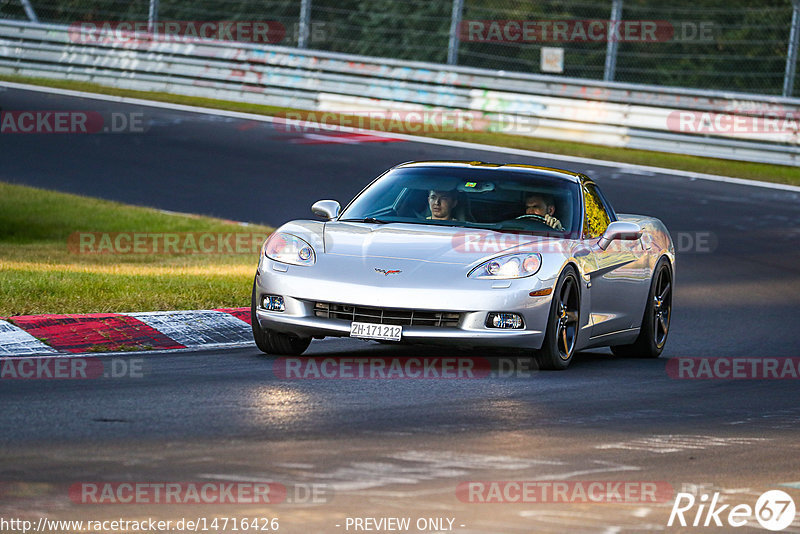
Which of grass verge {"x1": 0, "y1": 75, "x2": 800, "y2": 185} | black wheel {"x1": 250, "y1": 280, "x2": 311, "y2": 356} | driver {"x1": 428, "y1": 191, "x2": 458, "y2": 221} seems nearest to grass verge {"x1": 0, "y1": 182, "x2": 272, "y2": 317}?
black wheel {"x1": 250, "y1": 280, "x2": 311, "y2": 356}

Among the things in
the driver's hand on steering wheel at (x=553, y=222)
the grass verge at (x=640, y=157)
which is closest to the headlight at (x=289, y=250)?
the driver's hand on steering wheel at (x=553, y=222)

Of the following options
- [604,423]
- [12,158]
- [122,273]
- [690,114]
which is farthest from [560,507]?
[690,114]

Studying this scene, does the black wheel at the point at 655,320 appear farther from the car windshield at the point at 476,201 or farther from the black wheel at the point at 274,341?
the black wheel at the point at 274,341

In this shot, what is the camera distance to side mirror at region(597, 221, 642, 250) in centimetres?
1016

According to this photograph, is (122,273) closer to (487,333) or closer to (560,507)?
(487,333)

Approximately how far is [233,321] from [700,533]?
6.04 meters

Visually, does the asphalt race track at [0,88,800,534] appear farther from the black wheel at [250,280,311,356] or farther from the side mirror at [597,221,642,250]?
the side mirror at [597,221,642,250]

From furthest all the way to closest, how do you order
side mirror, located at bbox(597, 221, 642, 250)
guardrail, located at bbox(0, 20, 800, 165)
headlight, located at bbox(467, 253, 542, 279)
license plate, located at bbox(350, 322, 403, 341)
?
1. guardrail, located at bbox(0, 20, 800, 165)
2. side mirror, located at bbox(597, 221, 642, 250)
3. headlight, located at bbox(467, 253, 542, 279)
4. license plate, located at bbox(350, 322, 403, 341)

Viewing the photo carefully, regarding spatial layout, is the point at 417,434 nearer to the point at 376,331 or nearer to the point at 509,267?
the point at 376,331

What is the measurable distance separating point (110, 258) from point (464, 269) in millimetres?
7511

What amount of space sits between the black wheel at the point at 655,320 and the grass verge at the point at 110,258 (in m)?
3.00

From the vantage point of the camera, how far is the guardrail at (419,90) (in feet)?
77.6

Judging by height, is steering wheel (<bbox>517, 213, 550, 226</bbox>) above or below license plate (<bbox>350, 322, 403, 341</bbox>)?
Result: above

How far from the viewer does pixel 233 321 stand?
11.0m
